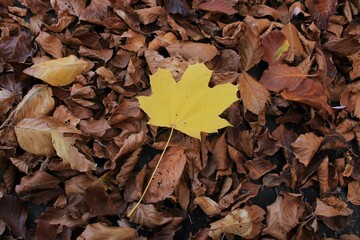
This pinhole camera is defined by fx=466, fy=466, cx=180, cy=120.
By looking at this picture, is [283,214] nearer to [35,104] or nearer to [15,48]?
[35,104]

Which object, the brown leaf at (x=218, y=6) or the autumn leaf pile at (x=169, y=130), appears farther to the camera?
the brown leaf at (x=218, y=6)

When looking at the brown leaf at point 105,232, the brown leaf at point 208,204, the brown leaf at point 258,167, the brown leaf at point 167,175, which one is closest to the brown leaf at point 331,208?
the brown leaf at point 258,167

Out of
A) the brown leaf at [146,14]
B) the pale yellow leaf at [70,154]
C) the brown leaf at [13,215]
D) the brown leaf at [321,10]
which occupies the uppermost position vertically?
the brown leaf at [146,14]

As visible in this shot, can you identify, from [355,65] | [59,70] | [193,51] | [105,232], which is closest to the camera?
[105,232]

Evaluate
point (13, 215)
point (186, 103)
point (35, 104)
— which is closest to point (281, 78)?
point (186, 103)

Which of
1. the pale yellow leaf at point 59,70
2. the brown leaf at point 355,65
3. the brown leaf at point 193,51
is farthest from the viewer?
the brown leaf at point 355,65

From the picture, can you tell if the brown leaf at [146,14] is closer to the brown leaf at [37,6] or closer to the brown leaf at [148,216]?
the brown leaf at [37,6]
